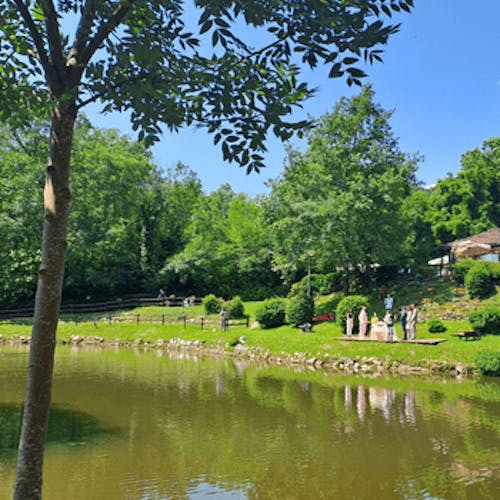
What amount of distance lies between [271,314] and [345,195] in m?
9.41

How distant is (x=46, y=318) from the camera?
13.4 ft

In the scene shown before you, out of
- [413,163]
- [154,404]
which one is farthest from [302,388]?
[413,163]

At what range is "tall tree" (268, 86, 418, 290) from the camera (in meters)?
33.0

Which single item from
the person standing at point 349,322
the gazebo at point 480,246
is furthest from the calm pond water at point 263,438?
the gazebo at point 480,246

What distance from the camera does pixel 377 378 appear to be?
2111 centimetres

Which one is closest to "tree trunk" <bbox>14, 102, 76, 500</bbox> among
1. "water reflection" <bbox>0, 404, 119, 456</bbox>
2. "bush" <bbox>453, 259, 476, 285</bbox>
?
"water reflection" <bbox>0, 404, 119, 456</bbox>

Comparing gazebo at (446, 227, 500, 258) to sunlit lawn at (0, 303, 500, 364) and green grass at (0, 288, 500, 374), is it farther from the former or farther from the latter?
sunlit lawn at (0, 303, 500, 364)

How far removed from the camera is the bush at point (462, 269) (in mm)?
33844

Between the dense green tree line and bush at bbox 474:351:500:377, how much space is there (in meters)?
12.8

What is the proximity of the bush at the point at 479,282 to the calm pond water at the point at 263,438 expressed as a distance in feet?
42.2

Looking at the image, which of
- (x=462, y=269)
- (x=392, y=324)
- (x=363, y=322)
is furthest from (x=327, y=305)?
(x=392, y=324)

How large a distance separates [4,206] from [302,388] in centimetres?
3710

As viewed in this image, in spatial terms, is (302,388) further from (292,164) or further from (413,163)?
(413,163)

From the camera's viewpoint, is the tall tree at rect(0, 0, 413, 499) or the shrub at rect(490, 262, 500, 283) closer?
the tall tree at rect(0, 0, 413, 499)
